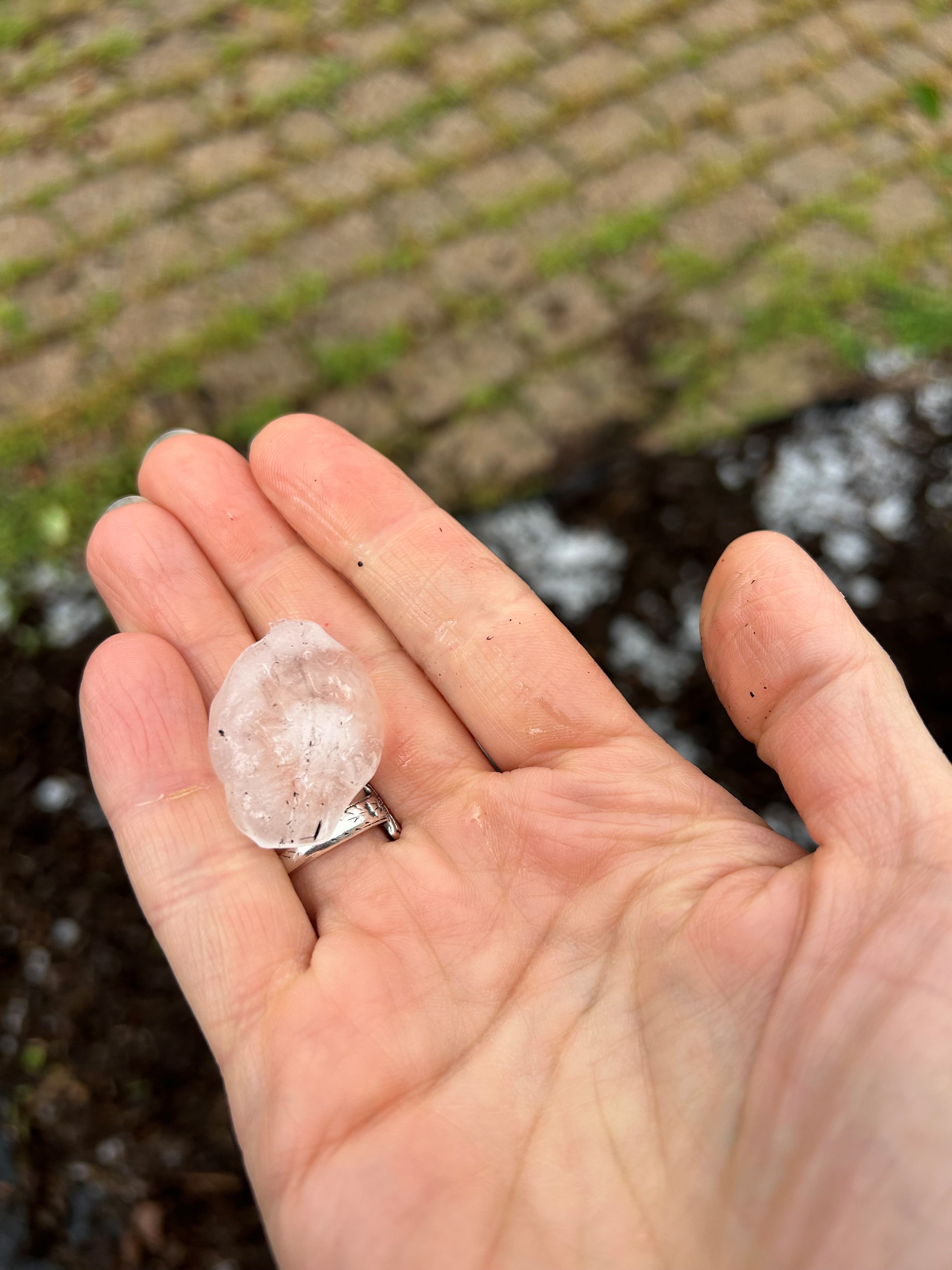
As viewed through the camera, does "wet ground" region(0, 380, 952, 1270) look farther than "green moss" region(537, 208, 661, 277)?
No

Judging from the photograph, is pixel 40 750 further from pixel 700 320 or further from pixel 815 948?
pixel 700 320

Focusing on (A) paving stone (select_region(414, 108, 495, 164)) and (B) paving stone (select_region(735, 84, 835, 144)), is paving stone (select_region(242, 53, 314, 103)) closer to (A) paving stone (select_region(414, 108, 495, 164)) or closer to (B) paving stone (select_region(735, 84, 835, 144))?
(A) paving stone (select_region(414, 108, 495, 164))

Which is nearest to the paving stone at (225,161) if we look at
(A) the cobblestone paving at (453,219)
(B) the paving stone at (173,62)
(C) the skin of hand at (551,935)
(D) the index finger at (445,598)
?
(A) the cobblestone paving at (453,219)

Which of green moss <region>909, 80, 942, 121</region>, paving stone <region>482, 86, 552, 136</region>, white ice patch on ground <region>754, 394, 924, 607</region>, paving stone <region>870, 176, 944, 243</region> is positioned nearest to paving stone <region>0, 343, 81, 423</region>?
paving stone <region>482, 86, 552, 136</region>

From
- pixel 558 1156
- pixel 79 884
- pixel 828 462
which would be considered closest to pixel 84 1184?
pixel 79 884

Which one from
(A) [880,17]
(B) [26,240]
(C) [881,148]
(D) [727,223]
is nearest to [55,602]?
(B) [26,240]

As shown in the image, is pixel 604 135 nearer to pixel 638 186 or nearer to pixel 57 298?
pixel 638 186
